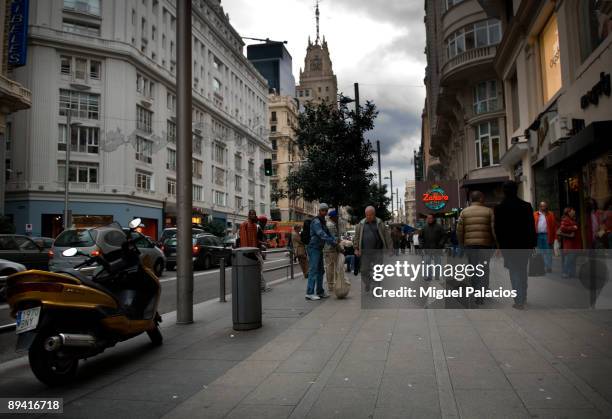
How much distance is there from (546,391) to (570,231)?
847 cm

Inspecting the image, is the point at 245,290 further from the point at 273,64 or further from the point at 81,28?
the point at 273,64

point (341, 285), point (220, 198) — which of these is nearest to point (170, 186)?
point (220, 198)

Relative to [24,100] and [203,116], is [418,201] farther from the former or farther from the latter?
[203,116]

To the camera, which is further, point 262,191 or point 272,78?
point 272,78

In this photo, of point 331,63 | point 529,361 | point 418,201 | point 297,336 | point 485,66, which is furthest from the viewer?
point 331,63

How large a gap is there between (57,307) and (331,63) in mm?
174331

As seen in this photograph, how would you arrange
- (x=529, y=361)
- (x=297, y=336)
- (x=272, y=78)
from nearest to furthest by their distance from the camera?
(x=529, y=361) < (x=297, y=336) < (x=272, y=78)

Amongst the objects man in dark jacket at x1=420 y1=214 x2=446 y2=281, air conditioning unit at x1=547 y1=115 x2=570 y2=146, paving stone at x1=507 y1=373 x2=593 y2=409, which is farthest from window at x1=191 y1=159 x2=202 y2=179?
paving stone at x1=507 y1=373 x2=593 y2=409

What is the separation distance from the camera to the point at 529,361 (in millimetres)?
4789

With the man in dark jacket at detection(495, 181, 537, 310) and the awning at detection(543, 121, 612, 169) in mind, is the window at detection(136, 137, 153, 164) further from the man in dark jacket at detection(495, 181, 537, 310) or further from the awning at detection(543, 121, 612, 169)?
the man in dark jacket at detection(495, 181, 537, 310)

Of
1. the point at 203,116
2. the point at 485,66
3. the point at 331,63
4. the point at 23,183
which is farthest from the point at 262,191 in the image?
the point at 331,63

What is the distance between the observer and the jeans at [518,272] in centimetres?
721

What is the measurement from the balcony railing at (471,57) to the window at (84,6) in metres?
30.4

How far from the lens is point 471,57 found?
29.5m
